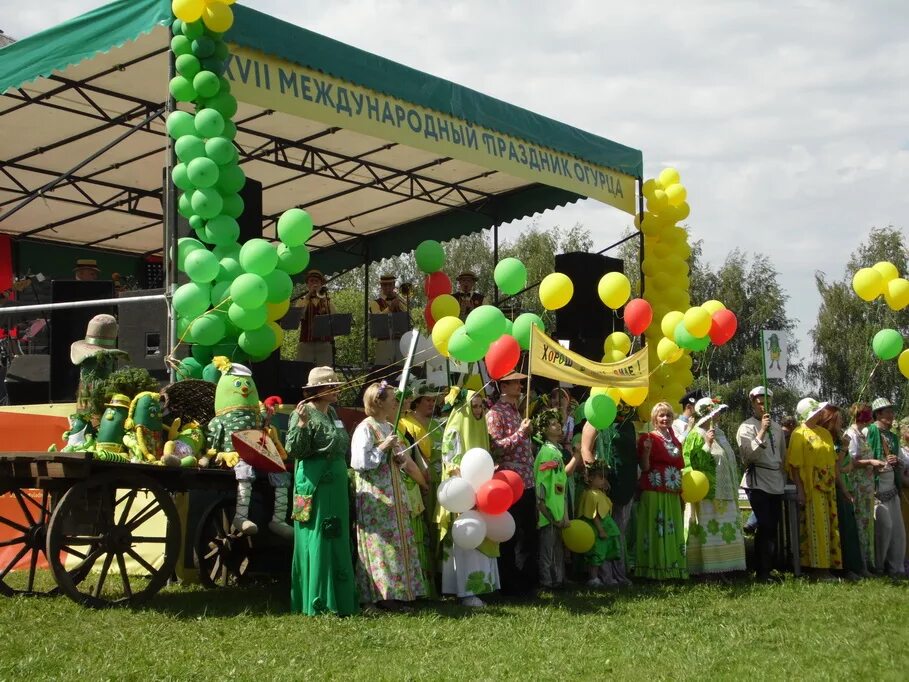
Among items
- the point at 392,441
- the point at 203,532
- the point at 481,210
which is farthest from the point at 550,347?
the point at 481,210

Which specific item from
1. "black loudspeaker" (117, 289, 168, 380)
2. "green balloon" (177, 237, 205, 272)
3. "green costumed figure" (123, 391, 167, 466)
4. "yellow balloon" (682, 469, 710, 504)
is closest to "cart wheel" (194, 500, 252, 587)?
"green costumed figure" (123, 391, 167, 466)

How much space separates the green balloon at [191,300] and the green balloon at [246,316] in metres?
0.20

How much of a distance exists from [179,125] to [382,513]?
3.45 meters

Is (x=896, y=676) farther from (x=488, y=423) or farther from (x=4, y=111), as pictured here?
(x=4, y=111)

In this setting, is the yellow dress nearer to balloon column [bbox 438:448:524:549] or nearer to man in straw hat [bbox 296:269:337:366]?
balloon column [bbox 438:448:524:549]

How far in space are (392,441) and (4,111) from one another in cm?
643

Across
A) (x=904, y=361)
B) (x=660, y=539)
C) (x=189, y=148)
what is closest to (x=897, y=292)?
(x=904, y=361)

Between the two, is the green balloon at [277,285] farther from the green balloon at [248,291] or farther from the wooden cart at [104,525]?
the wooden cart at [104,525]

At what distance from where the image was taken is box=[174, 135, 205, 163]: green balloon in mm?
8617

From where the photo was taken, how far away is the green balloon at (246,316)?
8.45m

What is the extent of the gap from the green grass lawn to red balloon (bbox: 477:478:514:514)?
688 mm

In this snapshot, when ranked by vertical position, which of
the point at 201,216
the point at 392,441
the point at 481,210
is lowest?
the point at 392,441

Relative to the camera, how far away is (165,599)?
756cm

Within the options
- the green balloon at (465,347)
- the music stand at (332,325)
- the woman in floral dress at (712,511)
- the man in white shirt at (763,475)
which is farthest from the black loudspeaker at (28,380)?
the man in white shirt at (763,475)
